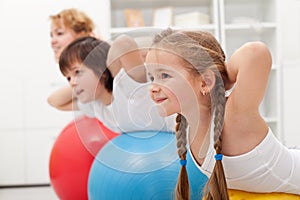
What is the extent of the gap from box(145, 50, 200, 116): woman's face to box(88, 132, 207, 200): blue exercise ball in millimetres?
273

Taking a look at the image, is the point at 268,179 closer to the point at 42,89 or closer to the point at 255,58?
the point at 255,58

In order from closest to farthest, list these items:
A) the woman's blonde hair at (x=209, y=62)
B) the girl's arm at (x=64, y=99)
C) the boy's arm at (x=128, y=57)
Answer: the woman's blonde hair at (x=209, y=62), the boy's arm at (x=128, y=57), the girl's arm at (x=64, y=99)

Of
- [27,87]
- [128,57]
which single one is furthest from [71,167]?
[27,87]

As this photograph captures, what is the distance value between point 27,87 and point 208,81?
2.67 m

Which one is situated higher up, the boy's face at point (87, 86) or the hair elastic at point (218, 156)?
the boy's face at point (87, 86)

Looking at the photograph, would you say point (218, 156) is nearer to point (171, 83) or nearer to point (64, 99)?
point (171, 83)

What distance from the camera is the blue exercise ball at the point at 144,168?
1.43m

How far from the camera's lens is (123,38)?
1.30 m

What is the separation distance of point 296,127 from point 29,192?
1.94 metres

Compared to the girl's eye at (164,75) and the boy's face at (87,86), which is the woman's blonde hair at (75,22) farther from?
the girl's eye at (164,75)

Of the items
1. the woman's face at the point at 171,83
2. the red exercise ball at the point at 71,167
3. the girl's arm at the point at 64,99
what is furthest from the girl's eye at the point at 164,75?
the girl's arm at the point at 64,99

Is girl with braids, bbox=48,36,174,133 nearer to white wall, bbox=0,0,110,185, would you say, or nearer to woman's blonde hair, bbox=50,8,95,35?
woman's blonde hair, bbox=50,8,95,35

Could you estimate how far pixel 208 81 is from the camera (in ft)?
3.59

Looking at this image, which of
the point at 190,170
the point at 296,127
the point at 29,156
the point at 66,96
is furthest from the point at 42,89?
the point at 190,170
